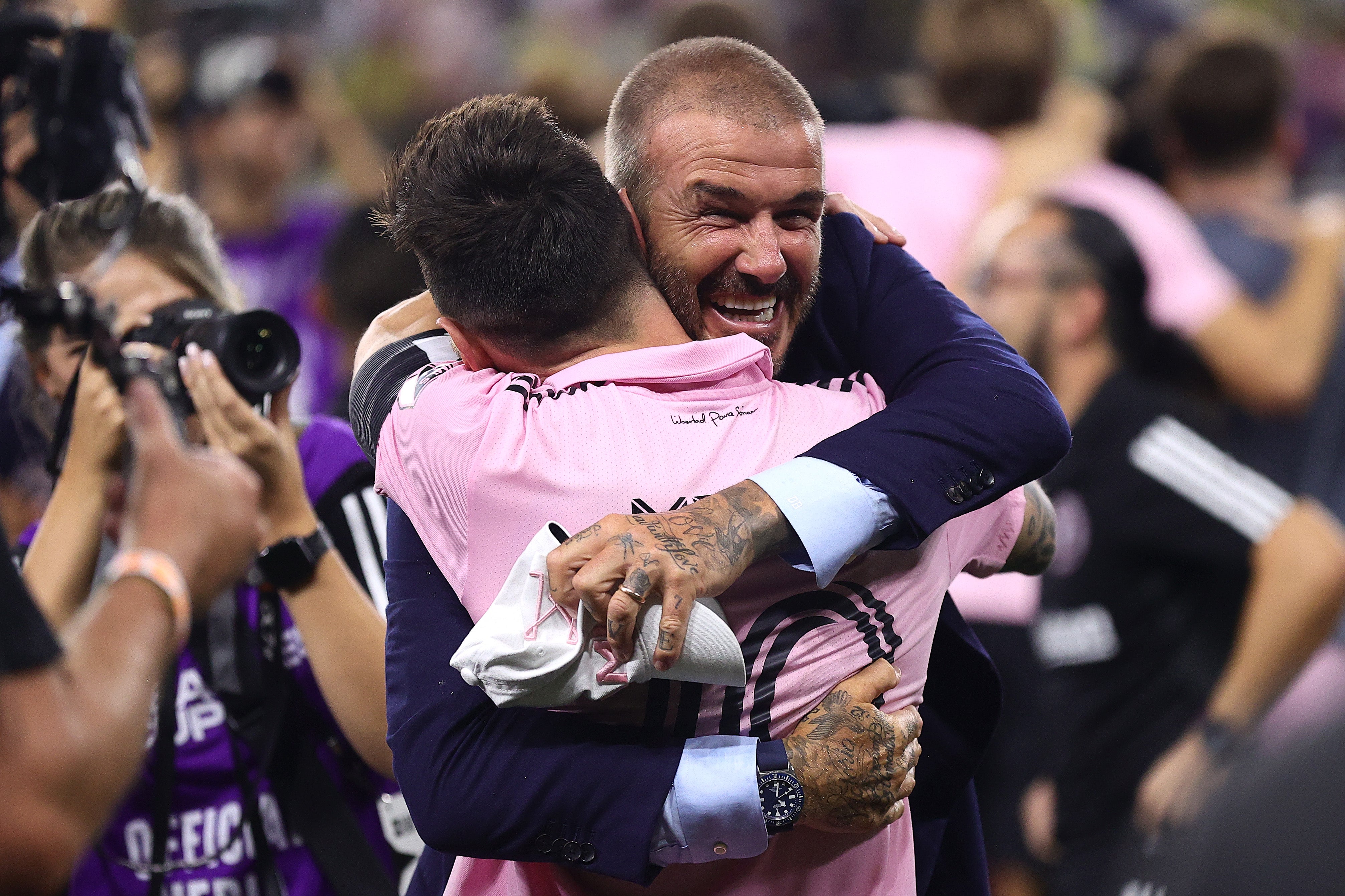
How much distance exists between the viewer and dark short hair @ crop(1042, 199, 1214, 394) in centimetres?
403

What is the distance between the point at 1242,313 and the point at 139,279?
10.6 ft

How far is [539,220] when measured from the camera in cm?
166

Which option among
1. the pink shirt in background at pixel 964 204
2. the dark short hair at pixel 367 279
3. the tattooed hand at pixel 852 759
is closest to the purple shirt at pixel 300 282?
the dark short hair at pixel 367 279

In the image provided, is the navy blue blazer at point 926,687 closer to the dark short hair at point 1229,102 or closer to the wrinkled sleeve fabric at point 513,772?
the wrinkled sleeve fabric at point 513,772

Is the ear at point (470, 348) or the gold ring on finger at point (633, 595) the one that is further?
the ear at point (470, 348)

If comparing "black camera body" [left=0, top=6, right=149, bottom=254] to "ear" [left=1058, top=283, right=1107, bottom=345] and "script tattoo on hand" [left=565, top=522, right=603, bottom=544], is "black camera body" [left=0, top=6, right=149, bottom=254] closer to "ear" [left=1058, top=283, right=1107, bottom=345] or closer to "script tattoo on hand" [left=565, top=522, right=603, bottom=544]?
"script tattoo on hand" [left=565, top=522, right=603, bottom=544]

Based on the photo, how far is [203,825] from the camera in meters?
2.29

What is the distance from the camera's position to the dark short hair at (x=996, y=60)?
15.6 feet

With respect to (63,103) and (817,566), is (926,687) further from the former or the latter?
(63,103)

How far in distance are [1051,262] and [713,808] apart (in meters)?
2.77

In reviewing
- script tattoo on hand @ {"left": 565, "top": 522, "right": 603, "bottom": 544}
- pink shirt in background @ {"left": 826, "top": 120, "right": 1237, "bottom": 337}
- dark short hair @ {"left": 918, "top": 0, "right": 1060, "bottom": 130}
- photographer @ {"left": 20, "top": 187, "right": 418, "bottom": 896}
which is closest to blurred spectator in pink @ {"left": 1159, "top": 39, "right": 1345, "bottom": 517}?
pink shirt in background @ {"left": 826, "top": 120, "right": 1237, "bottom": 337}

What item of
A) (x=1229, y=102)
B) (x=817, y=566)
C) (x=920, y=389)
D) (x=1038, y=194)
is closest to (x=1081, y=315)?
(x=1038, y=194)

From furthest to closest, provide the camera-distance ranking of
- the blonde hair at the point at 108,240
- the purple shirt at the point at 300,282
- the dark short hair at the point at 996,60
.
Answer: the purple shirt at the point at 300,282
the dark short hair at the point at 996,60
the blonde hair at the point at 108,240

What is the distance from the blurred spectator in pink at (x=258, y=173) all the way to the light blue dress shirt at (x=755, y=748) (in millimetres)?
3807
